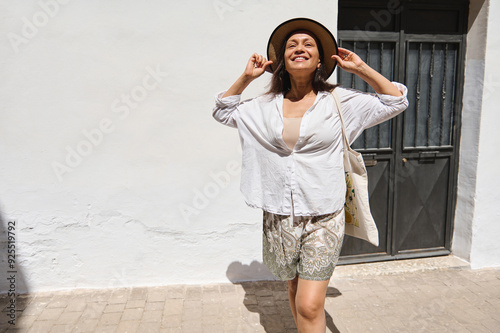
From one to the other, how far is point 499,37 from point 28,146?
170 inches

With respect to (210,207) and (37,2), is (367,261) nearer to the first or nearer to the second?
(210,207)

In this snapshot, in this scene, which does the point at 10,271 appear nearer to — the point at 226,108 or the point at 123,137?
the point at 123,137

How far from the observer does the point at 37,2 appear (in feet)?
11.4

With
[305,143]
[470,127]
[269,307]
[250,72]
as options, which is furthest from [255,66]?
[470,127]

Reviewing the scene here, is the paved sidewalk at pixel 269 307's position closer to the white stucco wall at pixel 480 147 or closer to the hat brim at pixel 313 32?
the white stucco wall at pixel 480 147

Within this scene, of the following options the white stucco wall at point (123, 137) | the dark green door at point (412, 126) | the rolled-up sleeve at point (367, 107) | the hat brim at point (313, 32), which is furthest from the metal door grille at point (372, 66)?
the rolled-up sleeve at point (367, 107)

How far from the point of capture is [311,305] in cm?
241

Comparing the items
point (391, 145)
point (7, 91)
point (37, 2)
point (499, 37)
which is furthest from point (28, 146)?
point (499, 37)

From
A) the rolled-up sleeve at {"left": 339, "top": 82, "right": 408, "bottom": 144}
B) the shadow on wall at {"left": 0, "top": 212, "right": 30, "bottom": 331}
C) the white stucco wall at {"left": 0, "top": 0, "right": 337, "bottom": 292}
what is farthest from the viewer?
the shadow on wall at {"left": 0, "top": 212, "right": 30, "bottom": 331}

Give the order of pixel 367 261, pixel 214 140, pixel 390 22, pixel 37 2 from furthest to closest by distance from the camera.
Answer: pixel 367 261 < pixel 390 22 < pixel 214 140 < pixel 37 2

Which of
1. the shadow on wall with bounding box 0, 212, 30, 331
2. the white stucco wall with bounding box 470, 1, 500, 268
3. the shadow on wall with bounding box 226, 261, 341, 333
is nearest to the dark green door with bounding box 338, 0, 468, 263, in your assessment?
the white stucco wall with bounding box 470, 1, 500, 268

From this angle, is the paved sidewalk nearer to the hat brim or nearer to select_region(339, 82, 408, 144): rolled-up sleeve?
select_region(339, 82, 408, 144): rolled-up sleeve

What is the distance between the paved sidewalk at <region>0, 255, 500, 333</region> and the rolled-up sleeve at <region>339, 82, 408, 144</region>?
1.67 m

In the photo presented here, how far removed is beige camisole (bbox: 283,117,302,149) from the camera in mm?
2402
